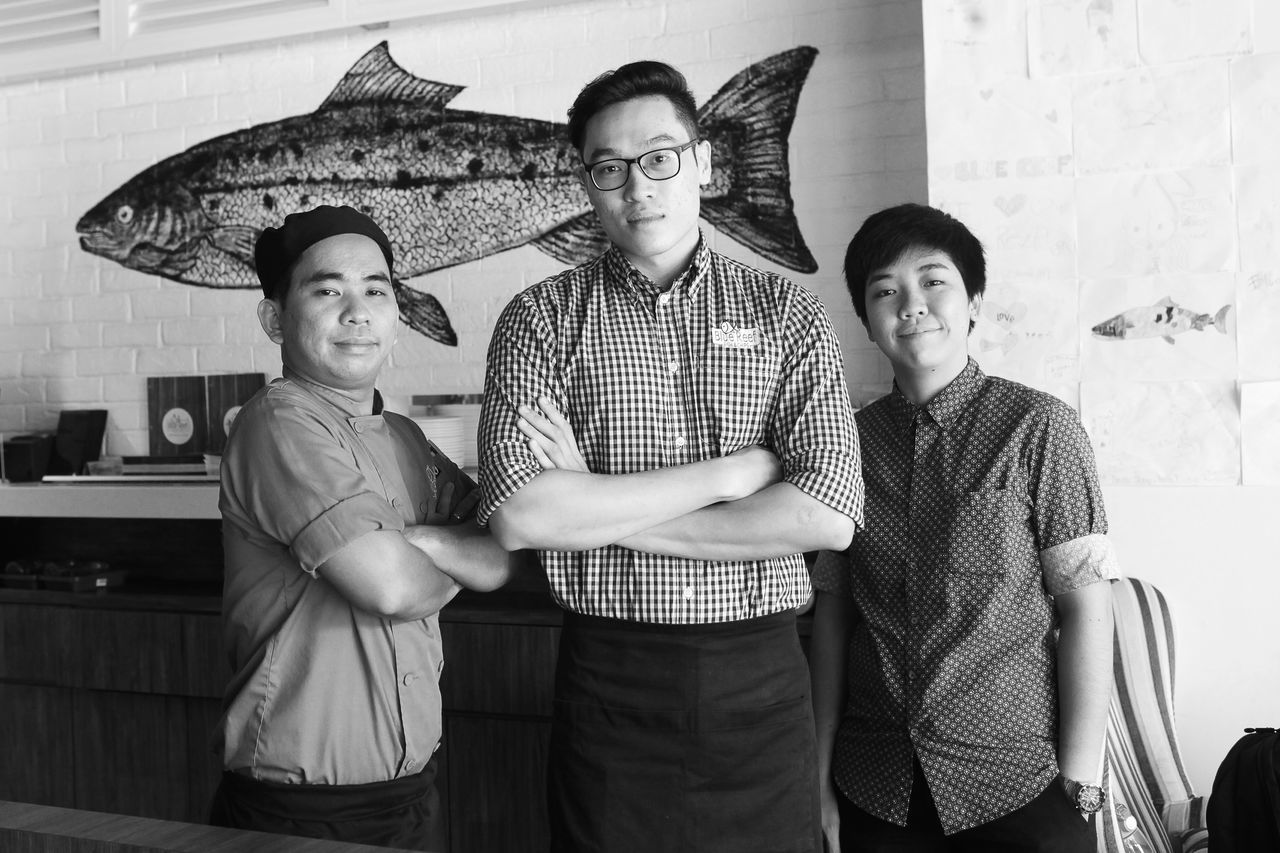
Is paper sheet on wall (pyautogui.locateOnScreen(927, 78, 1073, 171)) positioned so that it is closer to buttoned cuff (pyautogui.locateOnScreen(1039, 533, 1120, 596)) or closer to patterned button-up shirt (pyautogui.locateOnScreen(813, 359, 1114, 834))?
patterned button-up shirt (pyautogui.locateOnScreen(813, 359, 1114, 834))

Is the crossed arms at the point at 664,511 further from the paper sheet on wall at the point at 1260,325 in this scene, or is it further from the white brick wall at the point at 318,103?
the white brick wall at the point at 318,103

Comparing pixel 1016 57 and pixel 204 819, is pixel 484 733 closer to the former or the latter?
pixel 204 819

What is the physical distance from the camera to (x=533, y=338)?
1.76 m

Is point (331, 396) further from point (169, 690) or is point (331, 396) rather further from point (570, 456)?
point (169, 690)

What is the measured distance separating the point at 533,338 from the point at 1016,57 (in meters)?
1.59

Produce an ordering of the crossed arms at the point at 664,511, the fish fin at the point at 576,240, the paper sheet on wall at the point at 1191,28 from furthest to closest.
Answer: the fish fin at the point at 576,240, the paper sheet on wall at the point at 1191,28, the crossed arms at the point at 664,511

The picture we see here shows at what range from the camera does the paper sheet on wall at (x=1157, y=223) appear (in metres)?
2.52

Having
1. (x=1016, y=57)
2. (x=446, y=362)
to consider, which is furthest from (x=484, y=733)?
(x=1016, y=57)

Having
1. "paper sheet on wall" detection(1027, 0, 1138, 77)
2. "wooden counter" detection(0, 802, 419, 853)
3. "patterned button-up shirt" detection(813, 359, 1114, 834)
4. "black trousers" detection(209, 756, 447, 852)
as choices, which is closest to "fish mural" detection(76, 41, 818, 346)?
"paper sheet on wall" detection(1027, 0, 1138, 77)

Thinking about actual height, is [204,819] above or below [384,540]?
below

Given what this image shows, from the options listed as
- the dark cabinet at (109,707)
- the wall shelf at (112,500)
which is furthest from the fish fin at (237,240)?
the dark cabinet at (109,707)

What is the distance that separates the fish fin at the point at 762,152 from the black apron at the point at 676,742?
1803mm

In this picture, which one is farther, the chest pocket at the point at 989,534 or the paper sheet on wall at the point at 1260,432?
the paper sheet on wall at the point at 1260,432

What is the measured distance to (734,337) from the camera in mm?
1749
